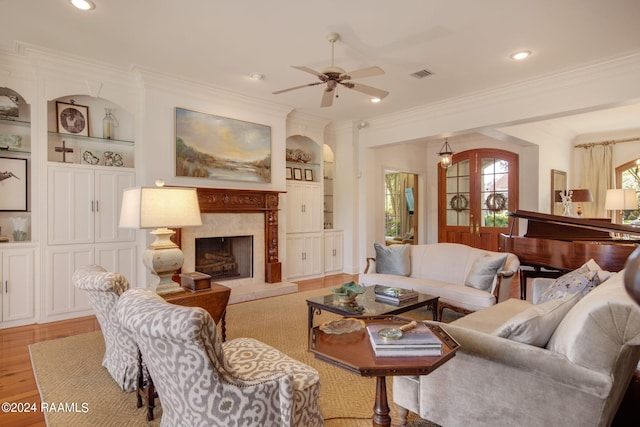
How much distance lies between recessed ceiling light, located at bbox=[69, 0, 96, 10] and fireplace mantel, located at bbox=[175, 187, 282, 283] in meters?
2.26

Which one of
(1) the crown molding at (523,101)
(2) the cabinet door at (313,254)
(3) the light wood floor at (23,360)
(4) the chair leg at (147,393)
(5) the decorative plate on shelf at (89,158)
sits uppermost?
(1) the crown molding at (523,101)

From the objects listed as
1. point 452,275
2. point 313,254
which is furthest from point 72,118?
point 452,275

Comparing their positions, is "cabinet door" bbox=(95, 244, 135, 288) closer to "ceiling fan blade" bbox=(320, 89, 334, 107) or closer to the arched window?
"ceiling fan blade" bbox=(320, 89, 334, 107)

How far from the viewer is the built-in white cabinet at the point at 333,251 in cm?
668

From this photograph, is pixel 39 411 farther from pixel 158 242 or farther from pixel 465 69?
pixel 465 69

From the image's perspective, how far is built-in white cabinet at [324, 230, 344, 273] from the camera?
263 inches

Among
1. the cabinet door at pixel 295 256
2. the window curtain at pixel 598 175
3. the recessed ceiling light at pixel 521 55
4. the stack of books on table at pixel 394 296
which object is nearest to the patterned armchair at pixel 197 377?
the stack of books on table at pixel 394 296

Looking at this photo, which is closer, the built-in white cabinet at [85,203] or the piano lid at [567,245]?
the piano lid at [567,245]

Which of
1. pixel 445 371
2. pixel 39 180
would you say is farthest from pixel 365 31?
pixel 39 180

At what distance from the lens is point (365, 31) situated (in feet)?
11.1

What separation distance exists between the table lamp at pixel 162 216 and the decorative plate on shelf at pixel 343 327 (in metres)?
1.51

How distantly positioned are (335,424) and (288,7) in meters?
3.04

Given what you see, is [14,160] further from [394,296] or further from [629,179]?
[629,179]

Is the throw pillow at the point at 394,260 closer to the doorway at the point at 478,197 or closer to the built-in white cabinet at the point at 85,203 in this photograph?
the built-in white cabinet at the point at 85,203
